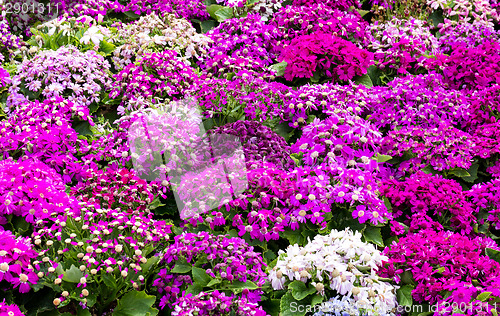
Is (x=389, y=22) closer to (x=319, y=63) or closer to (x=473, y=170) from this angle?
(x=319, y=63)

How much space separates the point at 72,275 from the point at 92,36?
359cm

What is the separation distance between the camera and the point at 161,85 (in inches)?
213

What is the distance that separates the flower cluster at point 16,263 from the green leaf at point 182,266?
91 centimetres

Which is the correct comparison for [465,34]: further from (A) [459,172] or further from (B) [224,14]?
(B) [224,14]

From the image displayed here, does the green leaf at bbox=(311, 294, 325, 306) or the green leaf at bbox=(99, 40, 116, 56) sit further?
the green leaf at bbox=(99, 40, 116, 56)

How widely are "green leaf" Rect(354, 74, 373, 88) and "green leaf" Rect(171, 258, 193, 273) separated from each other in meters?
3.37

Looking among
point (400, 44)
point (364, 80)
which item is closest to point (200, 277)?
point (364, 80)

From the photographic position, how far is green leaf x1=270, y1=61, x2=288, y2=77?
607 centimetres

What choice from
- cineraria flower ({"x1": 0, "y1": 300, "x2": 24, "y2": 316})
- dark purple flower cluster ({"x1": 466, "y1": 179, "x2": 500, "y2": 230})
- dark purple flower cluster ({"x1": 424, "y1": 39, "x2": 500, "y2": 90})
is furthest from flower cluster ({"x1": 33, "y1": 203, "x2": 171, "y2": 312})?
dark purple flower cluster ({"x1": 424, "y1": 39, "x2": 500, "y2": 90})

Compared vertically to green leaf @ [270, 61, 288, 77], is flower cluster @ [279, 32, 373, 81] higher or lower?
higher

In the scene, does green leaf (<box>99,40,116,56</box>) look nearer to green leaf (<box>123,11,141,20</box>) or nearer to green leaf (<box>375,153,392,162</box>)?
green leaf (<box>123,11,141,20</box>)

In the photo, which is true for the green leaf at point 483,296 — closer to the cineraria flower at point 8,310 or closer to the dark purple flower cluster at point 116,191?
the dark purple flower cluster at point 116,191

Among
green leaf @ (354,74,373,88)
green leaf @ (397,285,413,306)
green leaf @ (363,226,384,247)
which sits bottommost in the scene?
green leaf @ (397,285,413,306)

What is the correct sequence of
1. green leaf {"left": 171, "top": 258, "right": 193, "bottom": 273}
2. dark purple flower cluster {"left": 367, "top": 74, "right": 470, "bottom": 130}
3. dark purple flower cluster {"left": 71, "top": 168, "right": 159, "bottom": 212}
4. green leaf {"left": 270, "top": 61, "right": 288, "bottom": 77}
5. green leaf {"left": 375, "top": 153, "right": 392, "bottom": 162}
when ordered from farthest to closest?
green leaf {"left": 270, "top": 61, "right": 288, "bottom": 77} < dark purple flower cluster {"left": 367, "top": 74, "right": 470, "bottom": 130} < green leaf {"left": 375, "top": 153, "right": 392, "bottom": 162} < dark purple flower cluster {"left": 71, "top": 168, "right": 159, "bottom": 212} < green leaf {"left": 171, "top": 258, "right": 193, "bottom": 273}
